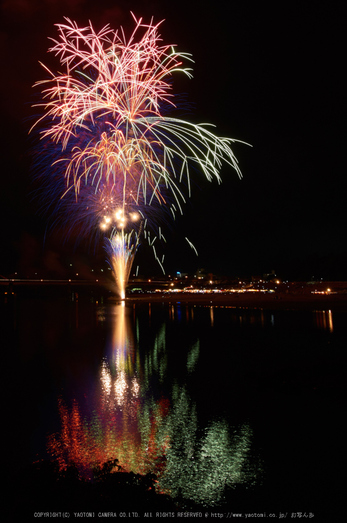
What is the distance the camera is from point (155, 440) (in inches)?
240

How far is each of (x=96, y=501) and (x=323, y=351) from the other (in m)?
10.8

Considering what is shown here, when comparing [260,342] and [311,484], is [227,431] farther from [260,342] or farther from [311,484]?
[260,342]

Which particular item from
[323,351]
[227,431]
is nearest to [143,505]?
[227,431]

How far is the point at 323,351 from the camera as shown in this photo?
12.9m

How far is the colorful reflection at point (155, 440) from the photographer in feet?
16.2

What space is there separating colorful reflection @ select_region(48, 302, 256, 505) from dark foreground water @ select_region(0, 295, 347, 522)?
0.02 metres

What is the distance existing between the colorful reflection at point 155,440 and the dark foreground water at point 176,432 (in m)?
0.02

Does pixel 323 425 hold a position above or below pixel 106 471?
below

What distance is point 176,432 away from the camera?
6426 millimetres

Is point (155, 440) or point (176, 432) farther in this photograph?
point (176, 432)

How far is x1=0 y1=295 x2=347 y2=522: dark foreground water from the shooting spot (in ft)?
12.7

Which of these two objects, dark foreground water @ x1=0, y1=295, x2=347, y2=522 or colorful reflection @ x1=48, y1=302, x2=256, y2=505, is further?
colorful reflection @ x1=48, y1=302, x2=256, y2=505

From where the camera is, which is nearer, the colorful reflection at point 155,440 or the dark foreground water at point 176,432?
the dark foreground water at point 176,432

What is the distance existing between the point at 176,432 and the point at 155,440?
1.48 feet
